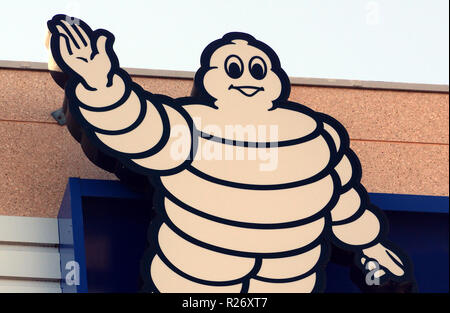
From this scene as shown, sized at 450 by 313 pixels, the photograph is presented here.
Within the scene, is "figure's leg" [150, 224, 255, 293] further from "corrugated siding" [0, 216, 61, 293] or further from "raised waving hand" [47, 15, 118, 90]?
"raised waving hand" [47, 15, 118, 90]

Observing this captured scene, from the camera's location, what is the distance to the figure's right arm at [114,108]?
7.55 meters

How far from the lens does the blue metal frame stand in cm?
727

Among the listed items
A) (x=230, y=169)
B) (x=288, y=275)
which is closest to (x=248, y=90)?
(x=230, y=169)

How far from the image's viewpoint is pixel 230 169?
7.75m

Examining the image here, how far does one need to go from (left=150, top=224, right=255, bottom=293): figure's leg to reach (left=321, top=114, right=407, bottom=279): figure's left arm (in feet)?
2.75

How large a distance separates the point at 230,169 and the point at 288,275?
3.05 ft

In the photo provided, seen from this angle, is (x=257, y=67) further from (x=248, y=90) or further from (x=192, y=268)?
(x=192, y=268)

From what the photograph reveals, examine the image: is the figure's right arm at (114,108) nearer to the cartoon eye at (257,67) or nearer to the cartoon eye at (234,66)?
the cartoon eye at (234,66)

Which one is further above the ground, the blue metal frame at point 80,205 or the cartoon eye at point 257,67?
the cartoon eye at point 257,67

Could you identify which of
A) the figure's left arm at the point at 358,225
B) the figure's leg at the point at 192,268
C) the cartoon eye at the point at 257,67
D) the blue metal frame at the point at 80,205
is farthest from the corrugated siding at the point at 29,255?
the figure's left arm at the point at 358,225

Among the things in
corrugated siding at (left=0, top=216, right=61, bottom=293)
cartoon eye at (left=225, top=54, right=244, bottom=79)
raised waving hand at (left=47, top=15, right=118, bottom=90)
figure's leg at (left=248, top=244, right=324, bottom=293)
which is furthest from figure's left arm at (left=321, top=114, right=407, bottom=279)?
corrugated siding at (left=0, top=216, right=61, bottom=293)
